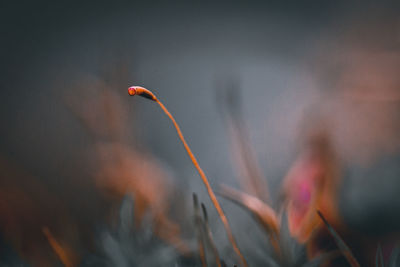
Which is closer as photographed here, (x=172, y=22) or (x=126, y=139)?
(x=126, y=139)

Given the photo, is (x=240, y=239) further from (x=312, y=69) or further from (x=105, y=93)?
(x=312, y=69)

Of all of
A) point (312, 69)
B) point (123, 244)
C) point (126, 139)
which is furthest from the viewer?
point (312, 69)

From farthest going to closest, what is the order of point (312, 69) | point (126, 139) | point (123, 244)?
point (312, 69) < point (126, 139) < point (123, 244)

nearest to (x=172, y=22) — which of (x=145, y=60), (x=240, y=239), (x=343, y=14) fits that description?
(x=145, y=60)

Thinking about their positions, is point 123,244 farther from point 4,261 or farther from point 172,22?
point 172,22

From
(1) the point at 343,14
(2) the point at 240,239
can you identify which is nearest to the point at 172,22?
(1) the point at 343,14

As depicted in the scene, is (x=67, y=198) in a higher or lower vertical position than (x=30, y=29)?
lower

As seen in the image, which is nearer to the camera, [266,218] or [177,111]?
[266,218]
